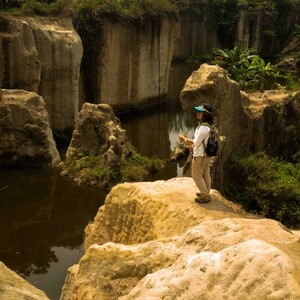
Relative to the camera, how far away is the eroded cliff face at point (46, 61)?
1791 cm

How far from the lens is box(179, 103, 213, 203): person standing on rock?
711 centimetres

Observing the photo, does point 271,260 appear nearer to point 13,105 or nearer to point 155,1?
point 13,105

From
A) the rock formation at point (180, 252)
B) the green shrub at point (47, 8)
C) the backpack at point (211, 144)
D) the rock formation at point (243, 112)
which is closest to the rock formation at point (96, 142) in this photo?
the rock formation at point (243, 112)

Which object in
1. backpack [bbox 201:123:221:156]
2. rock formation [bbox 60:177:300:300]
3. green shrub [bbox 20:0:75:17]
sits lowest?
rock formation [bbox 60:177:300:300]

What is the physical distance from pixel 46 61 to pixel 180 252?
49.6ft

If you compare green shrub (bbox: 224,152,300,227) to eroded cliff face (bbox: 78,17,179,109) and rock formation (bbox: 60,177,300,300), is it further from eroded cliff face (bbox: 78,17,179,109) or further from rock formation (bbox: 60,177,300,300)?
eroded cliff face (bbox: 78,17,179,109)

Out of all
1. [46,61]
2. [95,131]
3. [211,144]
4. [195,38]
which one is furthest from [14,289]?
[195,38]

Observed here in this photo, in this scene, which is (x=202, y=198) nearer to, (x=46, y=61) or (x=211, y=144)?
(x=211, y=144)

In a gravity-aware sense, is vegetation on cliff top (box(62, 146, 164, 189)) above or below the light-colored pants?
below

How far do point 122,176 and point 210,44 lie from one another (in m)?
34.6

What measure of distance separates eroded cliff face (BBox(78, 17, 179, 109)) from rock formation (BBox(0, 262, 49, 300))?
56.5ft

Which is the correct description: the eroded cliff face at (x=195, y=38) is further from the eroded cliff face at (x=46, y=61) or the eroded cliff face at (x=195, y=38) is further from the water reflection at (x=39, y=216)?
the water reflection at (x=39, y=216)

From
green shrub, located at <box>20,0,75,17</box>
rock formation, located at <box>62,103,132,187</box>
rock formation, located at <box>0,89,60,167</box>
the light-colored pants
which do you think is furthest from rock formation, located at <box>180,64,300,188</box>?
green shrub, located at <box>20,0,75,17</box>

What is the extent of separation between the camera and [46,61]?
19.1 metres
